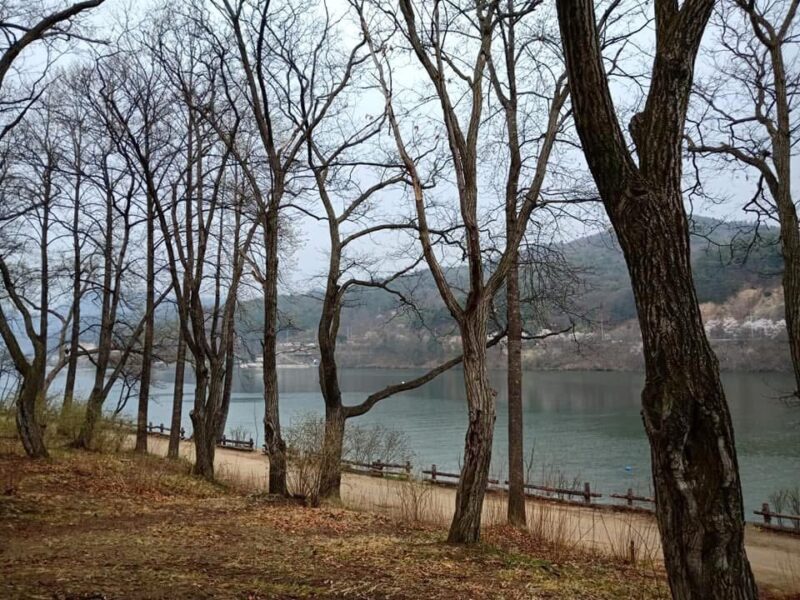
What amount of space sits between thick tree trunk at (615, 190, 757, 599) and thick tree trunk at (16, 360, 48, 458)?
9451 mm

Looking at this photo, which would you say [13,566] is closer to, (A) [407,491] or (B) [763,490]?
(A) [407,491]

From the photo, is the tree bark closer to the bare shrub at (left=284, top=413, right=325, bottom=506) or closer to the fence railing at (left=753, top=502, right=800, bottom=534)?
the bare shrub at (left=284, top=413, right=325, bottom=506)

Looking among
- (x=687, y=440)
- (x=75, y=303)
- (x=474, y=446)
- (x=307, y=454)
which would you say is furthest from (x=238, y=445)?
(x=687, y=440)

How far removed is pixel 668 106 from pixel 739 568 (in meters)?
2.28

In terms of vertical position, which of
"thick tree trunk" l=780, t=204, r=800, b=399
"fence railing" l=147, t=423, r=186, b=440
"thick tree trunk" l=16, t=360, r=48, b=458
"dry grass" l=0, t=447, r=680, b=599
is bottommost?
"fence railing" l=147, t=423, r=186, b=440

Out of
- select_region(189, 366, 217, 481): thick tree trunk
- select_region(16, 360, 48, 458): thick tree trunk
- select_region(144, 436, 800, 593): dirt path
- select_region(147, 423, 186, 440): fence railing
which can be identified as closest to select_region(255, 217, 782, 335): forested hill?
select_region(189, 366, 217, 481): thick tree trunk

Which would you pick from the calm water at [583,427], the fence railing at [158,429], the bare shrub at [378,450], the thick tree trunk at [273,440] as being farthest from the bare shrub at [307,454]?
the fence railing at [158,429]

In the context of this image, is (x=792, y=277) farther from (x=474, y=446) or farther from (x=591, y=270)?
(x=474, y=446)

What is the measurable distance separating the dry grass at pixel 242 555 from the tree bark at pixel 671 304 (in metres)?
2.12

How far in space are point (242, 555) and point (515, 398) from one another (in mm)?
6571

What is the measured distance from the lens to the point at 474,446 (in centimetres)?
659

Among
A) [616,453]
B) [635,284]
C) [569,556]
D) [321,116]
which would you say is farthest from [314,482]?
[616,453]

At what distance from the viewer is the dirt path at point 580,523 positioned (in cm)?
941

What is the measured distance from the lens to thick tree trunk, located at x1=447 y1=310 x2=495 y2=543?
658cm
